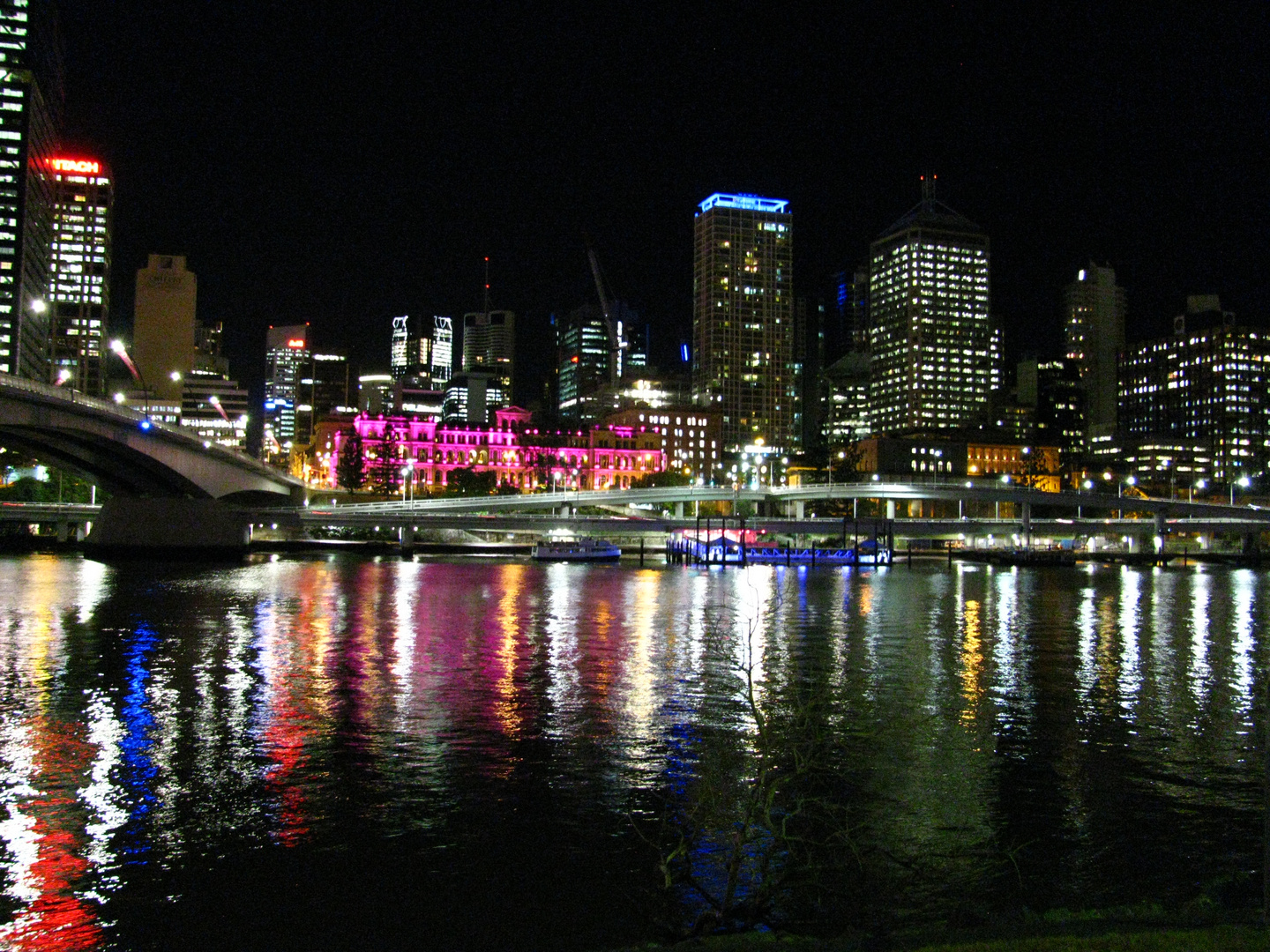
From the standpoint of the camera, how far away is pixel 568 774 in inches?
832

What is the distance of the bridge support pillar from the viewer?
95500mm

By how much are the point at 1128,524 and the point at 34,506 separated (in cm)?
13130

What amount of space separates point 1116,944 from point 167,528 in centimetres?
9962

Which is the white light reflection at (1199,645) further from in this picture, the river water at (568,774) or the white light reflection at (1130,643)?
the white light reflection at (1130,643)

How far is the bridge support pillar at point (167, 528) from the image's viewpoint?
95.5m

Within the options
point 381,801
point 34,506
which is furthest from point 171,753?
point 34,506

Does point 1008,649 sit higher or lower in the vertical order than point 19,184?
lower

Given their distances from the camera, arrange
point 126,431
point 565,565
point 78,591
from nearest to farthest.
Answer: point 78,591 → point 126,431 → point 565,565

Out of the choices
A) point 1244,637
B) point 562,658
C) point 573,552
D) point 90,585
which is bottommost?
point 1244,637

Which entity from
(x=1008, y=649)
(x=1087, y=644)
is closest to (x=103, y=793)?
(x=1008, y=649)

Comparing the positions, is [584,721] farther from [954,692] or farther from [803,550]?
[803,550]

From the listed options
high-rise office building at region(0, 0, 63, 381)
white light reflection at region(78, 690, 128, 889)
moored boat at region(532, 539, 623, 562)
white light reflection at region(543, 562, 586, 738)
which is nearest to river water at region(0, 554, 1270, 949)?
white light reflection at region(78, 690, 128, 889)

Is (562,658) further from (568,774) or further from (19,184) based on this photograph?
(19,184)

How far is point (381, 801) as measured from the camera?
19.0 meters
